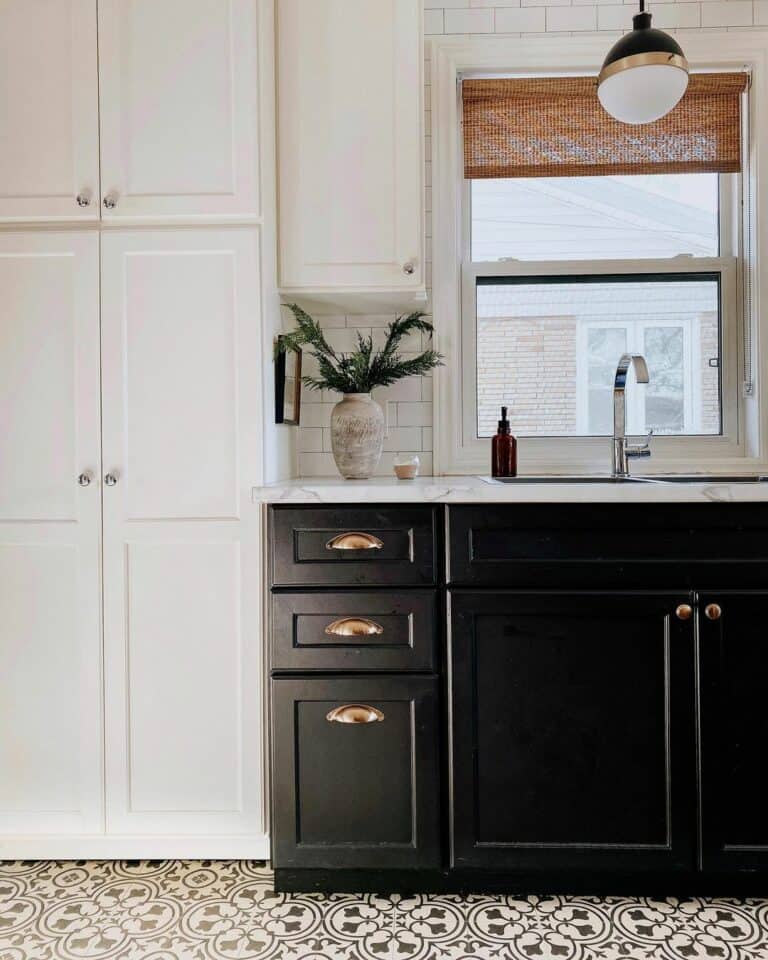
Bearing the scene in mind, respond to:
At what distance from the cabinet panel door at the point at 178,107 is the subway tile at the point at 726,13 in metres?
1.50

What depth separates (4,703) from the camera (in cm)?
183

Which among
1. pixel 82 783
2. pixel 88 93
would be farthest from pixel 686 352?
pixel 82 783

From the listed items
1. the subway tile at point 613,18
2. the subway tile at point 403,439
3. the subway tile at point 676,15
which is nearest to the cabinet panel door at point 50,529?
the subway tile at point 403,439

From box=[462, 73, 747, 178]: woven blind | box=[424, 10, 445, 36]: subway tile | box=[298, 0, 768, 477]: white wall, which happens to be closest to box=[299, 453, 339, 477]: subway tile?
box=[298, 0, 768, 477]: white wall

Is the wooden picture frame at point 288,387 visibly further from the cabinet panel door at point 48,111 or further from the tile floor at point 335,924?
the tile floor at point 335,924

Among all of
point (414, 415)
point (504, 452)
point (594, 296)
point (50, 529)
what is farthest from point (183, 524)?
point (594, 296)

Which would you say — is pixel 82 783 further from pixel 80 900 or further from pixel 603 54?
pixel 603 54

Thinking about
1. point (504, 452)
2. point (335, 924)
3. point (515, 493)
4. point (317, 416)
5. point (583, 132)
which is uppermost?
point (583, 132)

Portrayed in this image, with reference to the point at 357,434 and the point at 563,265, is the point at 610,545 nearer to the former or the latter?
the point at 357,434

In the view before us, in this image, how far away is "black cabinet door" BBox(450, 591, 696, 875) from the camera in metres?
1.61

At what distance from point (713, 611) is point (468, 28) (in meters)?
1.98

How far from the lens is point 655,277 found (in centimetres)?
234

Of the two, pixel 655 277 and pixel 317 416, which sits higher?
pixel 655 277

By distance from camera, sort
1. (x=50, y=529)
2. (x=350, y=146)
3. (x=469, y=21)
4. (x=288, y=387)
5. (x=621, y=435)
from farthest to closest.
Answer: (x=469, y=21)
(x=621, y=435)
(x=288, y=387)
(x=350, y=146)
(x=50, y=529)
